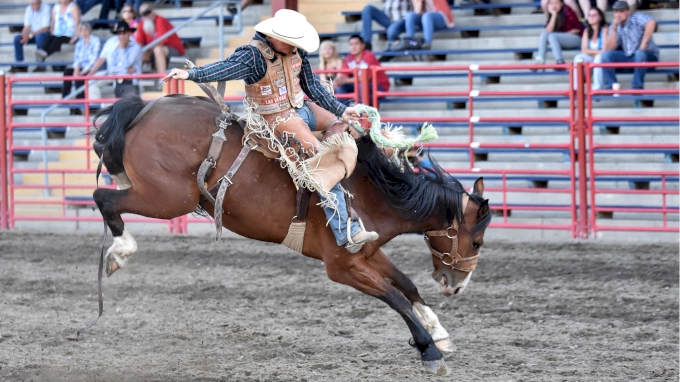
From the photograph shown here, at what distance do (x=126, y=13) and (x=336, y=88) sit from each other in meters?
4.50

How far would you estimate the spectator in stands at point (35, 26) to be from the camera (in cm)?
1466

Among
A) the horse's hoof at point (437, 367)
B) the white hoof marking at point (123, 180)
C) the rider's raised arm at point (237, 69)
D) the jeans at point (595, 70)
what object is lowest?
the horse's hoof at point (437, 367)

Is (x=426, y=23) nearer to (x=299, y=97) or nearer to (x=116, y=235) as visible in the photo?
(x=299, y=97)

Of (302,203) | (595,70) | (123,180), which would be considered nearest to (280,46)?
(302,203)

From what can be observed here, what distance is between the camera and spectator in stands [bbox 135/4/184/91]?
13.1m

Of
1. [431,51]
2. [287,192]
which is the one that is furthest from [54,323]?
[431,51]

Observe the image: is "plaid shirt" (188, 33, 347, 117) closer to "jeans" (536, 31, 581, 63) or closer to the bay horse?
the bay horse

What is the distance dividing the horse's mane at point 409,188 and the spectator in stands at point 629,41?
5.31 m

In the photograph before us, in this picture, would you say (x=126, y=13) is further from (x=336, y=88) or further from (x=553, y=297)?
(x=553, y=297)

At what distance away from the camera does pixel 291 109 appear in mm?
5219

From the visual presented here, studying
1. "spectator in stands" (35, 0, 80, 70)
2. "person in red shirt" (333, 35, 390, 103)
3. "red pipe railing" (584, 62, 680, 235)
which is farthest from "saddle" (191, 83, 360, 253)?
"spectator in stands" (35, 0, 80, 70)

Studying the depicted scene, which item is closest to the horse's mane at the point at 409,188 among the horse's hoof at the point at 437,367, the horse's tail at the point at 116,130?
the horse's hoof at the point at 437,367

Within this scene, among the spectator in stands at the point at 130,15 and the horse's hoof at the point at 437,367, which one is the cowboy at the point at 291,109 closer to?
the horse's hoof at the point at 437,367

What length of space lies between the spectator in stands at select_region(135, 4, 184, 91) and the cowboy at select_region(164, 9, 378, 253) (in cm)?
822
